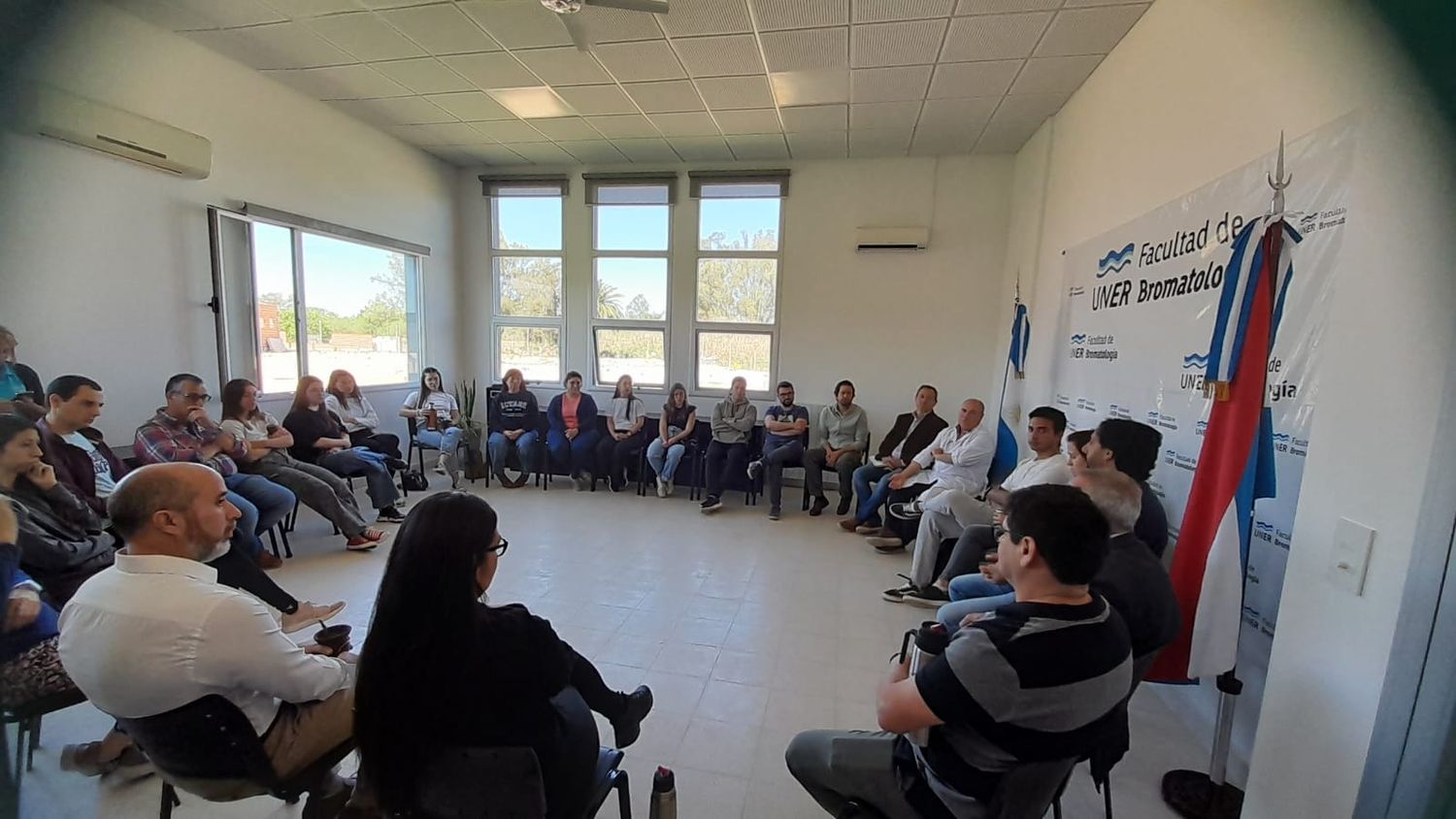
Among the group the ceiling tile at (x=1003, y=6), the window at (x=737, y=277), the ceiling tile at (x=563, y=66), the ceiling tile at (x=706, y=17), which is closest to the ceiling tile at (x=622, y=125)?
the ceiling tile at (x=563, y=66)

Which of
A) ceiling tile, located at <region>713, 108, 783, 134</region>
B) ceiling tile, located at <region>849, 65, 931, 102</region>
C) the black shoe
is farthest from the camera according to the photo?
ceiling tile, located at <region>713, 108, 783, 134</region>

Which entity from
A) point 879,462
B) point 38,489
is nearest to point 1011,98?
point 879,462

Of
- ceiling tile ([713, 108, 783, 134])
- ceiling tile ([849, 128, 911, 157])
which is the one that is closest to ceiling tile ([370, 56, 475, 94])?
ceiling tile ([713, 108, 783, 134])

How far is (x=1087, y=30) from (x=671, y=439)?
4319mm

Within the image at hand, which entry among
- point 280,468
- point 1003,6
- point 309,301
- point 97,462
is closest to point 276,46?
point 309,301

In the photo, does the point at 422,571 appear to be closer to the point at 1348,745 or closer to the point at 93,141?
the point at 1348,745

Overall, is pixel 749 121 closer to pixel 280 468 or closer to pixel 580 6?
pixel 580 6

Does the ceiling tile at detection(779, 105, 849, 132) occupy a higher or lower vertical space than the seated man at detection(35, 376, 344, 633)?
higher

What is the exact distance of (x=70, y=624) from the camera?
111 cm

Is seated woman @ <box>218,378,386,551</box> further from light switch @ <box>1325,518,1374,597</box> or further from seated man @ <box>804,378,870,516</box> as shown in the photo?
light switch @ <box>1325,518,1374,597</box>

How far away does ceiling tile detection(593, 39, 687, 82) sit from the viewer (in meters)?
3.54

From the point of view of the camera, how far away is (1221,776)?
175cm

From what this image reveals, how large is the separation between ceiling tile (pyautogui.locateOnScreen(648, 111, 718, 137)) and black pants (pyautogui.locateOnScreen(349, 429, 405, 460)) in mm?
3646

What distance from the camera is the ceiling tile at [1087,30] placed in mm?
2973
